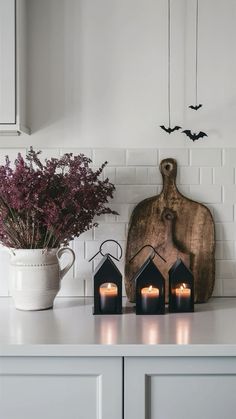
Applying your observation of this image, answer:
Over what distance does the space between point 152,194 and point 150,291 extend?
43 centimetres

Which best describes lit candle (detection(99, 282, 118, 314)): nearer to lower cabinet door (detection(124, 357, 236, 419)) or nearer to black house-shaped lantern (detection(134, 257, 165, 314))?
black house-shaped lantern (detection(134, 257, 165, 314))

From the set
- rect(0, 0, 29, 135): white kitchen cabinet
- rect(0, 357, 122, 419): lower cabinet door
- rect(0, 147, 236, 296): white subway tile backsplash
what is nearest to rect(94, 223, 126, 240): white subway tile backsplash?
rect(0, 147, 236, 296): white subway tile backsplash

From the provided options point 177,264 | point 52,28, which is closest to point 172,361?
point 177,264

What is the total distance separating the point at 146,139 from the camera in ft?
5.67

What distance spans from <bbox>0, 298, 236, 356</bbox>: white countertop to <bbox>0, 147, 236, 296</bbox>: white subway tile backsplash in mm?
158

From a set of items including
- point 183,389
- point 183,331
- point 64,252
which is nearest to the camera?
point 183,389

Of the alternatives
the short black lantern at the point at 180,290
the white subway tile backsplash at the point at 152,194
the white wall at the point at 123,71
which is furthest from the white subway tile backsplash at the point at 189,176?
the short black lantern at the point at 180,290

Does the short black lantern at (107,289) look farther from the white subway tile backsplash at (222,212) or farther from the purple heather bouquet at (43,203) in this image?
the white subway tile backsplash at (222,212)

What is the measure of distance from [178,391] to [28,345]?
429 millimetres

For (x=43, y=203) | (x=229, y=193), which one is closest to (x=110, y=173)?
(x=43, y=203)

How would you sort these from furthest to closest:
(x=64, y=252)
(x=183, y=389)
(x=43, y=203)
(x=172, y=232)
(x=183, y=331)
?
(x=172, y=232) < (x=64, y=252) < (x=43, y=203) < (x=183, y=331) < (x=183, y=389)

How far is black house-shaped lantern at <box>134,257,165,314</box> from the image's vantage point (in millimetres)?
1463

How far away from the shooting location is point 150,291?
1.47m

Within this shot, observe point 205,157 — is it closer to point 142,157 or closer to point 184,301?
point 142,157
